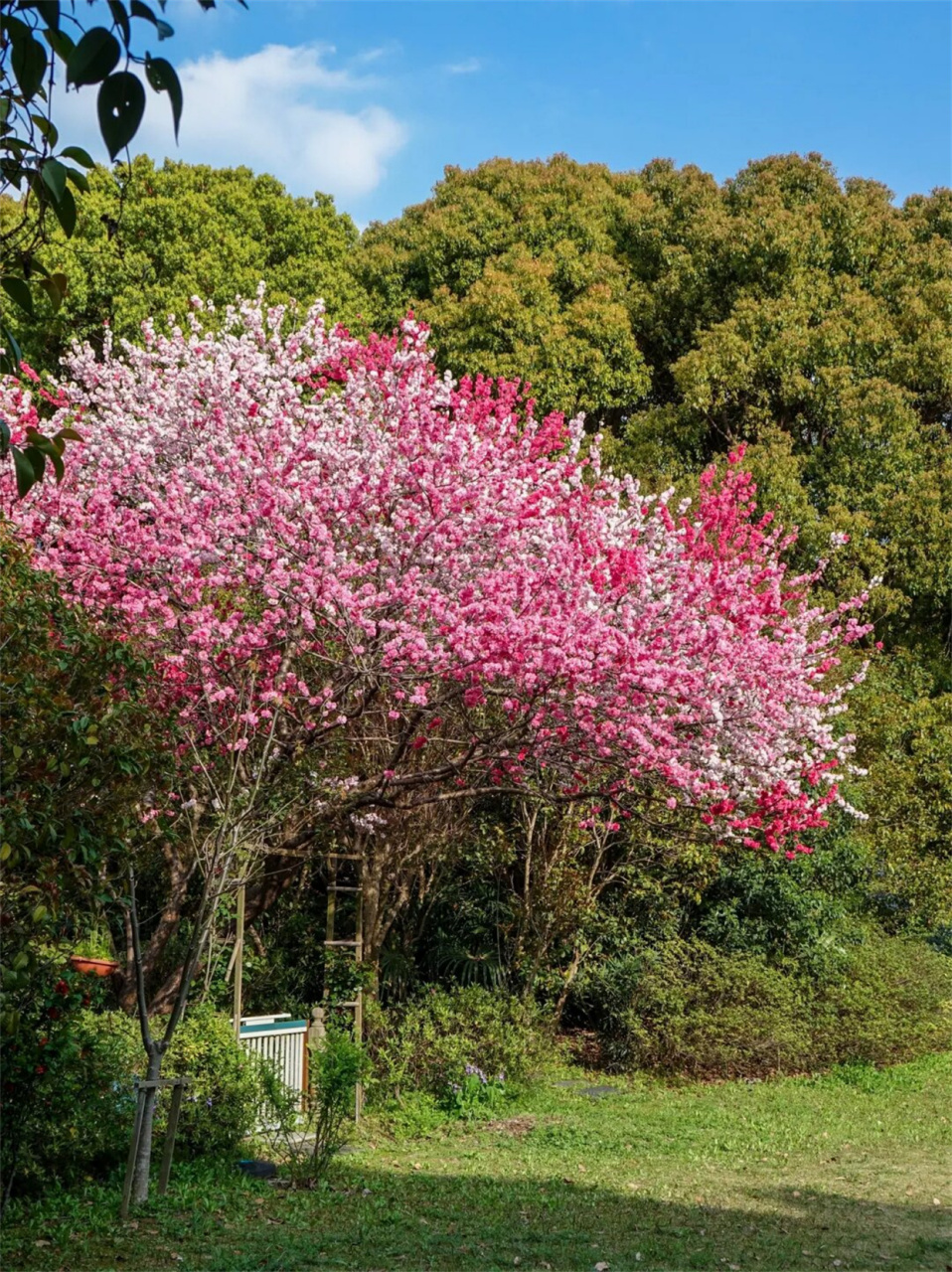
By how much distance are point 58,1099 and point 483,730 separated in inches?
142

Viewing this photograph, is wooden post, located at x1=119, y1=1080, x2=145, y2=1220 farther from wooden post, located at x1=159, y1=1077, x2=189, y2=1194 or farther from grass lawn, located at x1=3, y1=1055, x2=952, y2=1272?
wooden post, located at x1=159, y1=1077, x2=189, y2=1194

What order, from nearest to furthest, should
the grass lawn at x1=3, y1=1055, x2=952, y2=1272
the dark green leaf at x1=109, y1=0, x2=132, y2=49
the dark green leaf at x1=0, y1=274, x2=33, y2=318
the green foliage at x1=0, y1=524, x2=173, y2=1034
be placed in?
the dark green leaf at x1=109, y1=0, x2=132, y2=49 → the dark green leaf at x1=0, y1=274, x2=33, y2=318 → the green foliage at x1=0, y1=524, x2=173, y2=1034 → the grass lawn at x1=3, y1=1055, x2=952, y2=1272

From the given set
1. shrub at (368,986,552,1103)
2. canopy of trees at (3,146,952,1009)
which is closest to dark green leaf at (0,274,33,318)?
shrub at (368,986,552,1103)

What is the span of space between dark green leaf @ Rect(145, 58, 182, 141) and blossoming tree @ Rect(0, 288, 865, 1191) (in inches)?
211

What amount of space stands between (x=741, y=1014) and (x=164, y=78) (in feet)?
33.3

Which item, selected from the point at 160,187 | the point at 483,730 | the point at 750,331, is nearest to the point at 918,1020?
the point at 483,730

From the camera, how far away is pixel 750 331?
17.7 metres

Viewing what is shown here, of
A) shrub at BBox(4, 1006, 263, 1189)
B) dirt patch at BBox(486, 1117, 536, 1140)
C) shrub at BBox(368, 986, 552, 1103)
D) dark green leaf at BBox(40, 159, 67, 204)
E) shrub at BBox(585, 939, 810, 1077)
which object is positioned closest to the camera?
dark green leaf at BBox(40, 159, 67, 204)

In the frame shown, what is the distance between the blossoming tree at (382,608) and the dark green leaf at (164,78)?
535 centimetres

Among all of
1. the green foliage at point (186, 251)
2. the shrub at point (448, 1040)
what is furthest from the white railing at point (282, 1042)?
the green foliage at point (186, 251)

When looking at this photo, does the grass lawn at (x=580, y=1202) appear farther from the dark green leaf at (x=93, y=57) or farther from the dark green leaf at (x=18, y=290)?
the dark green leaf at (x=93, y=57)

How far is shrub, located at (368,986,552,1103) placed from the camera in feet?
29.5

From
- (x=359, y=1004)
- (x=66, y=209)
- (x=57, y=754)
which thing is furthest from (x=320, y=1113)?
(x=66, y=209)

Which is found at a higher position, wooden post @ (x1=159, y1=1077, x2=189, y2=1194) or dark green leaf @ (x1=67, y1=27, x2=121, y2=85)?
dark green leaf @ (x1=67, y1=27, x2=121, y2=85)
